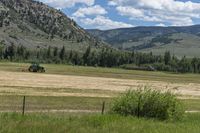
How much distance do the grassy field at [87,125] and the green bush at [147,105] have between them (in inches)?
71.8

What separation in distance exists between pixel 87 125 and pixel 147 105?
594cm

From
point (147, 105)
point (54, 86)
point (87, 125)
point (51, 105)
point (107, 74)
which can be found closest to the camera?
point (87, 125)

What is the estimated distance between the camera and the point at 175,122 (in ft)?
86.6

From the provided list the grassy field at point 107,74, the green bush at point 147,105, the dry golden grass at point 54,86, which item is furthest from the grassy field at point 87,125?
the grassy field at point 107,74

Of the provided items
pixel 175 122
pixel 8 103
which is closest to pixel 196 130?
pixel 175 122

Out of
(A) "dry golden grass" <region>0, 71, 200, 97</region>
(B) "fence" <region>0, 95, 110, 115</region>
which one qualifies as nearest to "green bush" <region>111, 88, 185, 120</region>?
(B) "fence" <region>0, 95, 110, 115</region>

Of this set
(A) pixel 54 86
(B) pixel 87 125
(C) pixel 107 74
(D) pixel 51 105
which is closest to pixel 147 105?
(B) pixel 87 125

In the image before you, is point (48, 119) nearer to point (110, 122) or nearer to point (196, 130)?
point (110, 122)

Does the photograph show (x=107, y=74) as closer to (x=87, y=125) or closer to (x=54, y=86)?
(x=54, y=86)

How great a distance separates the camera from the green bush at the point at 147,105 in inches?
1043

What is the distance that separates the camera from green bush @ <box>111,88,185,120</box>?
26.5 metres

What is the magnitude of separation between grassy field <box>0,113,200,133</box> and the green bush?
182 centimetres

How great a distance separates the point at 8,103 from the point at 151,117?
11.1 m

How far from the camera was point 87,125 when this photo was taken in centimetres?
2166
